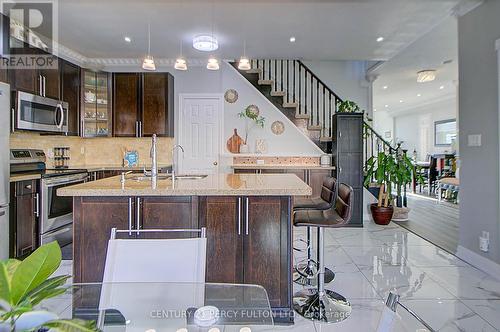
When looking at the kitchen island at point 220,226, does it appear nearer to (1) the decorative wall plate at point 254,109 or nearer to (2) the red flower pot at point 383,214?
(2) the red flower pot at point 383,214

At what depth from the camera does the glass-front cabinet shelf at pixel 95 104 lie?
5.11 m

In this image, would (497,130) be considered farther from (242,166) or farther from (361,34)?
(242,166)

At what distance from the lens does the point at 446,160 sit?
28.3 ft

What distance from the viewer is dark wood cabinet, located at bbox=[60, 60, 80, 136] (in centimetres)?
461

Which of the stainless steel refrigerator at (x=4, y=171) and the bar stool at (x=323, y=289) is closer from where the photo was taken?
the bar stool at (x=323, y=289)

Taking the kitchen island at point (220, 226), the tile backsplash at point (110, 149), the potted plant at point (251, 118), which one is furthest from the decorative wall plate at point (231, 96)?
the kitchen island at point (220, 226)

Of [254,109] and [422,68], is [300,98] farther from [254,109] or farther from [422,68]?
[422,68]

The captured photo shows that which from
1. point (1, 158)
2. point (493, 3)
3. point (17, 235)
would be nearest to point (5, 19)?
point (1, 158)

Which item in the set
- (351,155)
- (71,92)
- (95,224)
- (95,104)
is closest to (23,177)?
(95,224)

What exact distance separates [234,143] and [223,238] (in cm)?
388

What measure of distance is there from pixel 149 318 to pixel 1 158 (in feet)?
8.78

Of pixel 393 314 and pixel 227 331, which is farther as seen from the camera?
pixel 227 331

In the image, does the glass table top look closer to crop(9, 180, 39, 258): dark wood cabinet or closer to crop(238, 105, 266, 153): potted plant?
crop(9, 180, 39, 258): dark wood cabinet

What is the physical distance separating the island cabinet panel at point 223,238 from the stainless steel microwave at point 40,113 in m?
2.75
